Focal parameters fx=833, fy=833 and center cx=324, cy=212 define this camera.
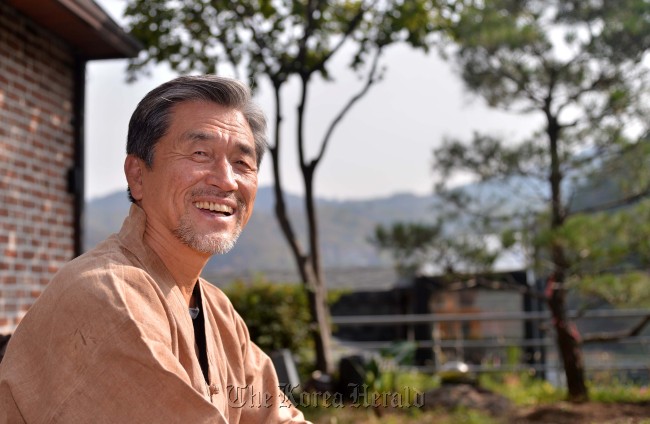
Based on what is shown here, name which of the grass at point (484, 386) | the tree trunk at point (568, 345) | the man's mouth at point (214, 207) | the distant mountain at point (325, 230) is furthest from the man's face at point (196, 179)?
the distant mountain at point (325, 230)

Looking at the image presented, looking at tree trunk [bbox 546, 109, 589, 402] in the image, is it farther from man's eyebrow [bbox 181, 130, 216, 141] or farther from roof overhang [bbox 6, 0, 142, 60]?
man's eyebrow [bbox 181, 130, 216, 141]

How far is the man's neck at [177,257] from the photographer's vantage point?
6.79 feet

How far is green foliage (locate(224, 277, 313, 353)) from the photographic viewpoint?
30.1 ft

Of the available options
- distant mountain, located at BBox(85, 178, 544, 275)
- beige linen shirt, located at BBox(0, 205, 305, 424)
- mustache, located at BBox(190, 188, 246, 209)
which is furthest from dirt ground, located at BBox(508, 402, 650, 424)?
distant mountain, located at BBox(85, 178, 544, 275)

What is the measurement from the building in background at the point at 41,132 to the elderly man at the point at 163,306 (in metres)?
3.16

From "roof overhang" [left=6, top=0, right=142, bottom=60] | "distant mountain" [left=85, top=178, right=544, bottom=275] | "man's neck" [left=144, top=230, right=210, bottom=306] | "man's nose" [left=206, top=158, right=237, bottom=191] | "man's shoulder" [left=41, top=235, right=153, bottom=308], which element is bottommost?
"man's shoulder" [left=41, top=235, right=153, bottom=308]

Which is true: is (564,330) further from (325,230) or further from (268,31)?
(325,230)

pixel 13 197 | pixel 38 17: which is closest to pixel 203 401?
pixel 13 197

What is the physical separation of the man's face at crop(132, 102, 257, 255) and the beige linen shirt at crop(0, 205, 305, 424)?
0.21 meters

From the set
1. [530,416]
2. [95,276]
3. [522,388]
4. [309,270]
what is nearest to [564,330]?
[522,388]

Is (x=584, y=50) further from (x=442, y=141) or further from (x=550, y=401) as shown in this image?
(x=550, y=401)

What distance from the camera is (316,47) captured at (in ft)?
30.1

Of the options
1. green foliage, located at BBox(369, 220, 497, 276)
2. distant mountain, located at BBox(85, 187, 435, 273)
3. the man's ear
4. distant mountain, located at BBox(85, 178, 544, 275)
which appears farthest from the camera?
distant mountain, located at BBox(85, 187, 435, 273)

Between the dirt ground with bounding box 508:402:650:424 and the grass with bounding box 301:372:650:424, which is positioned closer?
the grass with bounding box 301:372:650:424
